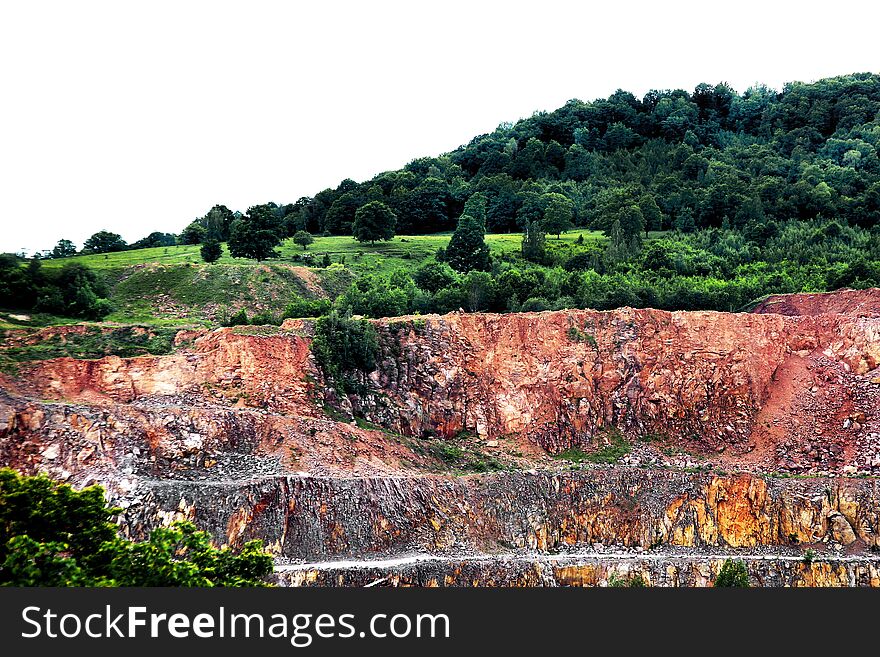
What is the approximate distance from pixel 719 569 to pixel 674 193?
218 feet

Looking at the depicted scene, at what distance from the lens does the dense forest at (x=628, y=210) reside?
74500mm

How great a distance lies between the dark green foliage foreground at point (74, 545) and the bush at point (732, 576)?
21.3 m

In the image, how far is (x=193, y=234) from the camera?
4003 inches

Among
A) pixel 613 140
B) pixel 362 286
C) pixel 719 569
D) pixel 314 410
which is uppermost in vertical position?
pixel 613 140

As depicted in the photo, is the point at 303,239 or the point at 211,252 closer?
the point at 211,252

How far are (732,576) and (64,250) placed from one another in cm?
7007

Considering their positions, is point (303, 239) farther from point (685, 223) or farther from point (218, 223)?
point (685, 223)

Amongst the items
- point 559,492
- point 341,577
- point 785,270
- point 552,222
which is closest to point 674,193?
point 552,222

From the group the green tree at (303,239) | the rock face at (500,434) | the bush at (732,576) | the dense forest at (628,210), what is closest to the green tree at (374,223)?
the dense forest at (628,210)

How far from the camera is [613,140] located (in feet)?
436

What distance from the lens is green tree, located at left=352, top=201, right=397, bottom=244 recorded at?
95688mm

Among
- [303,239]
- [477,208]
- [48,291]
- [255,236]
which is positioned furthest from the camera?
[477,208]

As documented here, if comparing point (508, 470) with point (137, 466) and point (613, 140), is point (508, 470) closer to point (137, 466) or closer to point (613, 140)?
point (137, 466)

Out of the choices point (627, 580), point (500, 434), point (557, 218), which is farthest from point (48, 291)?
point (557, 218)
